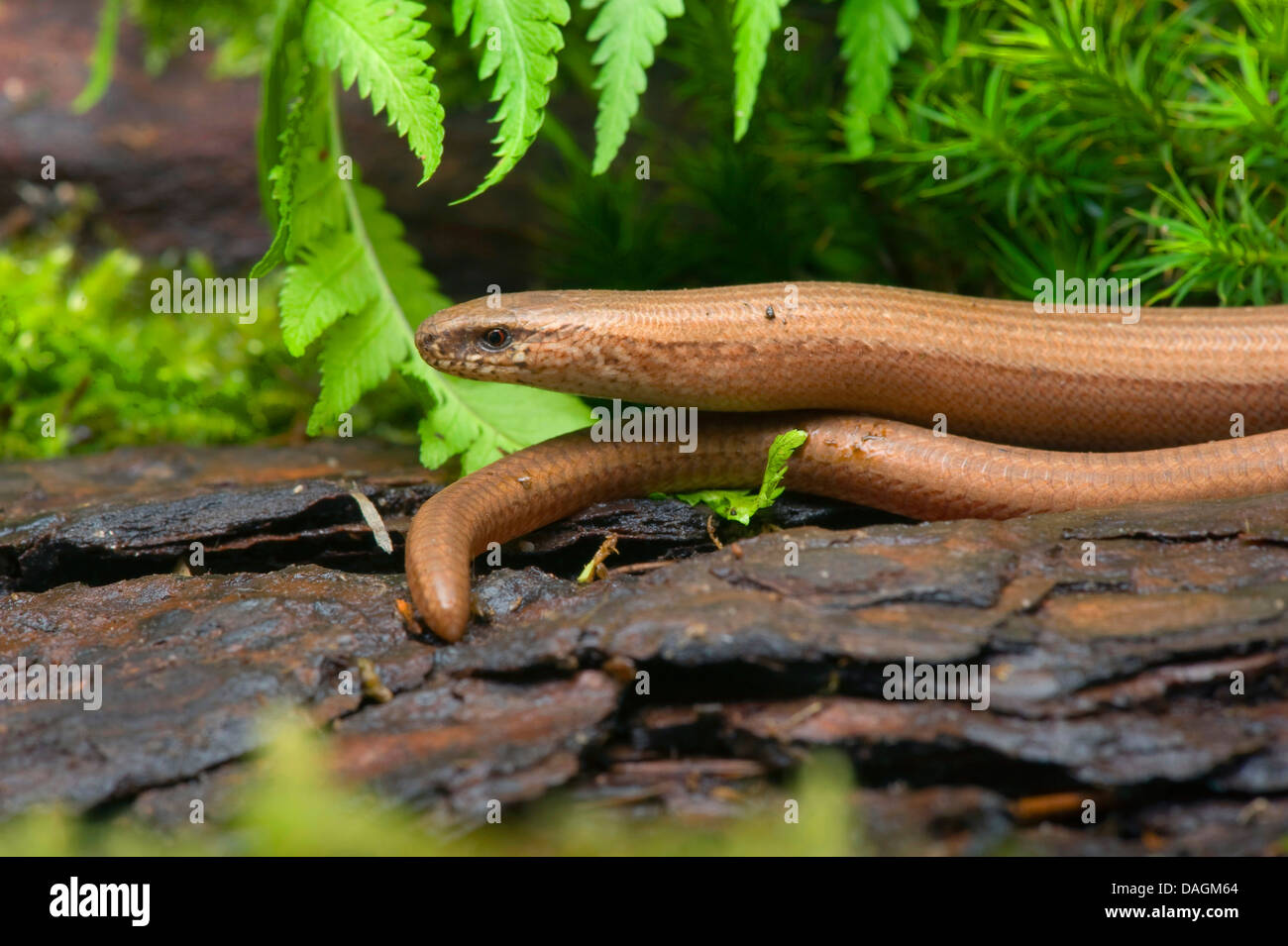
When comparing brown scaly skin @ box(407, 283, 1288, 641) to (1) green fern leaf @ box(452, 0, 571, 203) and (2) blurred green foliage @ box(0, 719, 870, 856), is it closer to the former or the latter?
(1) green fern leaf @ box(452, 0, 571, 203)

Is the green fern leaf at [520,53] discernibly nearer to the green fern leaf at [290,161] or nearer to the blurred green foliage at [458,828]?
the green fern leaf at [290,161]

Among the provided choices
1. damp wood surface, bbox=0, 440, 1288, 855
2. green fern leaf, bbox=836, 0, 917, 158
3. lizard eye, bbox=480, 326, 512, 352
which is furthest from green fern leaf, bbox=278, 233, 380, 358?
green fern leaf, bbox=836, 0, 917, 158

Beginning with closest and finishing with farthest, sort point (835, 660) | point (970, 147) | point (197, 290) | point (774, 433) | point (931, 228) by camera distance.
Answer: point (835, 660), point (774, 433), point (970, 147), point (931, 228), point (197, 290)

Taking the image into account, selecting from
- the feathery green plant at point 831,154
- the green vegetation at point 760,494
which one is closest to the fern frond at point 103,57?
the feathery green plant at point 831,154

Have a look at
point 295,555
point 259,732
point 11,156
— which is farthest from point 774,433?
point 11,156

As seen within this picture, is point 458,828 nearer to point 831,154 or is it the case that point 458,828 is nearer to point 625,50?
point 625,50

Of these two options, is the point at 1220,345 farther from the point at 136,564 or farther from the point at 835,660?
the point at 136,564

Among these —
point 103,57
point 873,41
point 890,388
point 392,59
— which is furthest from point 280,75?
point 103,57
